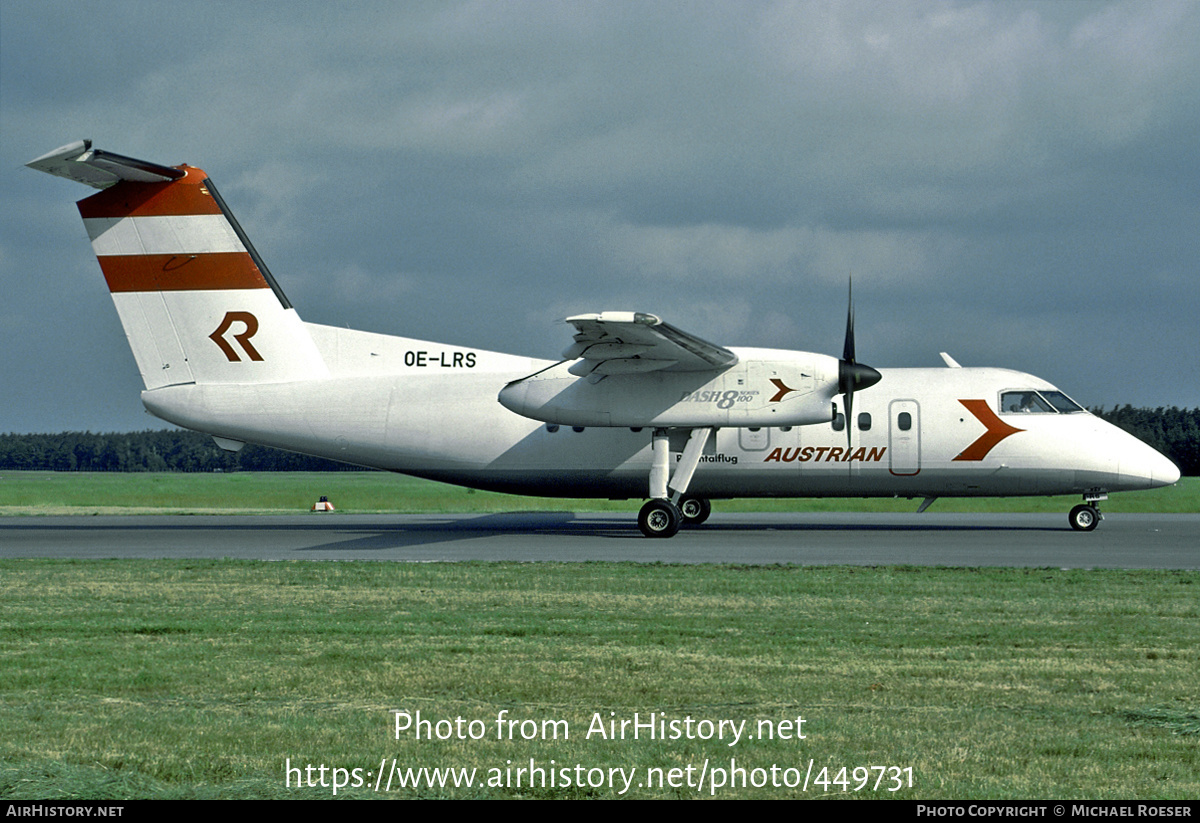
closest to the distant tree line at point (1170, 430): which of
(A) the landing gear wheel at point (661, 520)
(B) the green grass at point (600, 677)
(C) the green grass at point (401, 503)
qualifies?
(C) the green grass at point (401, 503)

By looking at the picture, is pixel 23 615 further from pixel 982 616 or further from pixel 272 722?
pixel 982 616

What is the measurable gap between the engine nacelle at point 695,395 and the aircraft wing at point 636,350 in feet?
0.98

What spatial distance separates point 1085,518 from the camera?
2347cm

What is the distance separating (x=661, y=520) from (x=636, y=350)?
353 centimetres

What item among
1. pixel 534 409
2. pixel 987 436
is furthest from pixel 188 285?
pixel 987 436

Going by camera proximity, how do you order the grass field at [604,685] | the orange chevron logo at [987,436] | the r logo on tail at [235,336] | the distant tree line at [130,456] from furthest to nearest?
the distant tree line at [130,456] → the orange chevron logo at [987,436] → the r logo on tail at [235,336] → the grass field at [604,685]

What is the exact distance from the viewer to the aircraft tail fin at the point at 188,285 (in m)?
22.4

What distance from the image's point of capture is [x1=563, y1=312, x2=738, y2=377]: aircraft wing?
64.4 feet

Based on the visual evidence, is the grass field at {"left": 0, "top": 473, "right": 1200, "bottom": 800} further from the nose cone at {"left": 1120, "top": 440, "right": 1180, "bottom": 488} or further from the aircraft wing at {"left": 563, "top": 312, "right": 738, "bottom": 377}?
the nose cone at {"left": 1120, "top": 440, "right": 1180, "bottom": 488}

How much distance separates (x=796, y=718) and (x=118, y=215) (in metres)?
20.3

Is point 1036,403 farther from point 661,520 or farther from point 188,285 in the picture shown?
point 188,285

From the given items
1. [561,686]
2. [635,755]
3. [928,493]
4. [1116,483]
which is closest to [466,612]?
[561,686]

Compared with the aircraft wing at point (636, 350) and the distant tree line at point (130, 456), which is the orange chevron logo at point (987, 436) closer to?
the aircraft wing at point (636, 350)

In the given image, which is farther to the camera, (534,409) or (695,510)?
(695,510)
